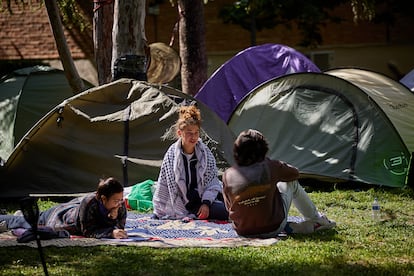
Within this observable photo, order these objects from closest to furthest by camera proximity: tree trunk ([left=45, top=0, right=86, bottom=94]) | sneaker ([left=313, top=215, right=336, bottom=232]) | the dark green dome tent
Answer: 1. sneaker ([left=313, top=215, right=336, bottom=232])
2. the dark green dome tent
3. tree trunk ([left=45, top=0, right=86, bottom=94])

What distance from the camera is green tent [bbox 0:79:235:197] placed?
28.2 feet

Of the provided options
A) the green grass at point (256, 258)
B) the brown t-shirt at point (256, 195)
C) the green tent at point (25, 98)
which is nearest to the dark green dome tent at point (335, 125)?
the green grass at point (256, 258)

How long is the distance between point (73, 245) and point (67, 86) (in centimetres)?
692

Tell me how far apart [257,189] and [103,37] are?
19.0 feet

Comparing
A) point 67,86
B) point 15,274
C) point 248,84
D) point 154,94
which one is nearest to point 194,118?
point 154,94

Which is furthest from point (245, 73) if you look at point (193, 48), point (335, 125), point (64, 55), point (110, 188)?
point (110, 188)

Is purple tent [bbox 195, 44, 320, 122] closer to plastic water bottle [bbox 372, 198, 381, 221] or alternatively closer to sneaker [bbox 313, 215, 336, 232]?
plastic water bottle [bbox 372, 198, 381, 221]

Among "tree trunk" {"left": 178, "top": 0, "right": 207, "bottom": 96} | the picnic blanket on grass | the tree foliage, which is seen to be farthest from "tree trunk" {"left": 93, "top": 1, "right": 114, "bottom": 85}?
the tree foliage

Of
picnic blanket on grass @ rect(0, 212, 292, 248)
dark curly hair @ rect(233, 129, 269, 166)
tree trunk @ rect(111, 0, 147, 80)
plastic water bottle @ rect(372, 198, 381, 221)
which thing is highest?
tree trunk @ rect(111, 0, 147, 80)

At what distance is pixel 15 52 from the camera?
19656 mm

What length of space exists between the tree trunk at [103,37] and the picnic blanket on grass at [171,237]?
4.20m

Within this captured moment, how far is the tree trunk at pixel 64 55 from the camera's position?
36.7 ft

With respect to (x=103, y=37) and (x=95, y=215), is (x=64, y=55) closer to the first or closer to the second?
(x=103, y=37)

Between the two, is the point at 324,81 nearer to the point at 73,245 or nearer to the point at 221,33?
the point at 73,245
